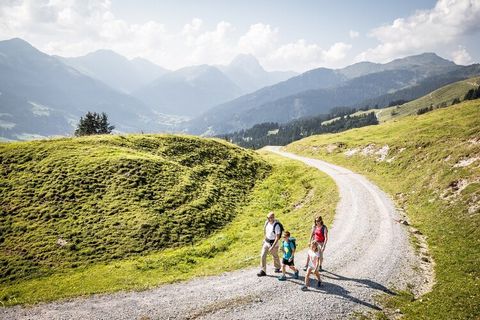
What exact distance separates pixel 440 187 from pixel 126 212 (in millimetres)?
33417

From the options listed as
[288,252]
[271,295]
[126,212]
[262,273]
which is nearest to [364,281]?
[288,252]

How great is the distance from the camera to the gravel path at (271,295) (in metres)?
18.5

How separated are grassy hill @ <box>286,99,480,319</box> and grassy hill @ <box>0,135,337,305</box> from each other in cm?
957

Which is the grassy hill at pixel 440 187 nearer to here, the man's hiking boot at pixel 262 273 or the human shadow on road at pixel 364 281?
the human shadow on road at pixel 364 281

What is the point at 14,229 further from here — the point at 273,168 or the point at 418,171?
the point at 418,171

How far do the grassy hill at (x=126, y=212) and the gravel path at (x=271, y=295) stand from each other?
1901 mm

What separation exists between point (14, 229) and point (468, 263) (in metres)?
37.5

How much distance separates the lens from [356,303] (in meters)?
18.7

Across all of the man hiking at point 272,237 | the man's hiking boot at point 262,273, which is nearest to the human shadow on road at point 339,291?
the man hiking at point 272,237

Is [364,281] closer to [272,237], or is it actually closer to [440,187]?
[272,237]

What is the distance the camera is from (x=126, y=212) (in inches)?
1353

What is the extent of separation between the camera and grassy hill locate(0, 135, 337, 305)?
25922 mm

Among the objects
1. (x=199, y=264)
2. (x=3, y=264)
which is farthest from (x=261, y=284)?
(x=3, y=264)

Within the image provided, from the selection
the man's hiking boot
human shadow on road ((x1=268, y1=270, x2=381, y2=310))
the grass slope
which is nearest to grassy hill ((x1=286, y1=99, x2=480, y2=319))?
human shadow on road ((x1=268, y1=270, x2=381, y2=310))
